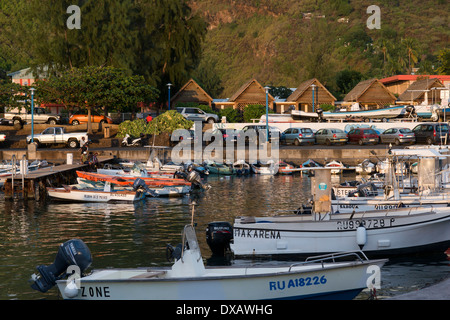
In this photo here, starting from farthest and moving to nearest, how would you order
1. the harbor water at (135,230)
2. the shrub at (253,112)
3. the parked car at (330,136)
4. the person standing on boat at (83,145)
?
the shrub at (253,112) → the parked car at (330,136) → the person standing on boat at (83,145) → the harbor water at (135,230)

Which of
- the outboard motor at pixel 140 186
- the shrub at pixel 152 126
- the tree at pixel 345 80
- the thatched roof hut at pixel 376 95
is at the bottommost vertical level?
the outboard motor at pixel 140 186

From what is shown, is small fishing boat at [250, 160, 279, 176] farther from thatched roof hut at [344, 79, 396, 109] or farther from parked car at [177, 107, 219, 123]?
thatched roof hut at [344, 79, 396, 109]

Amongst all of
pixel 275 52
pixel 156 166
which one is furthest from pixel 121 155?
pixel 275 52

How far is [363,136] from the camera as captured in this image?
6059cm

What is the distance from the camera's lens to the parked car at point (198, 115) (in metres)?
71.2

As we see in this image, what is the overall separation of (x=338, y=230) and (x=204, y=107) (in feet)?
183

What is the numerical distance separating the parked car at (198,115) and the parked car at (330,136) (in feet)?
46.6

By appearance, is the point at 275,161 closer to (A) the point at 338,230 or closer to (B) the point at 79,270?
(A) the point at 338,230

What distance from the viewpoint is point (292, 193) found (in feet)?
137

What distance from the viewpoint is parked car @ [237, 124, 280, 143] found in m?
60.7

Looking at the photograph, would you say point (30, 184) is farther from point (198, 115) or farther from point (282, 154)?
point (198, 115)

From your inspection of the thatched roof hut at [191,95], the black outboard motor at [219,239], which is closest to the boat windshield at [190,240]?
the black outboard motor at [219,239]

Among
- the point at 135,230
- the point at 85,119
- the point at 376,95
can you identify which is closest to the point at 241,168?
the point at 135,230

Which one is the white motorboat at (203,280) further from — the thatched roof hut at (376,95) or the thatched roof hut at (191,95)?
the thatched roof hut at (376,95)
